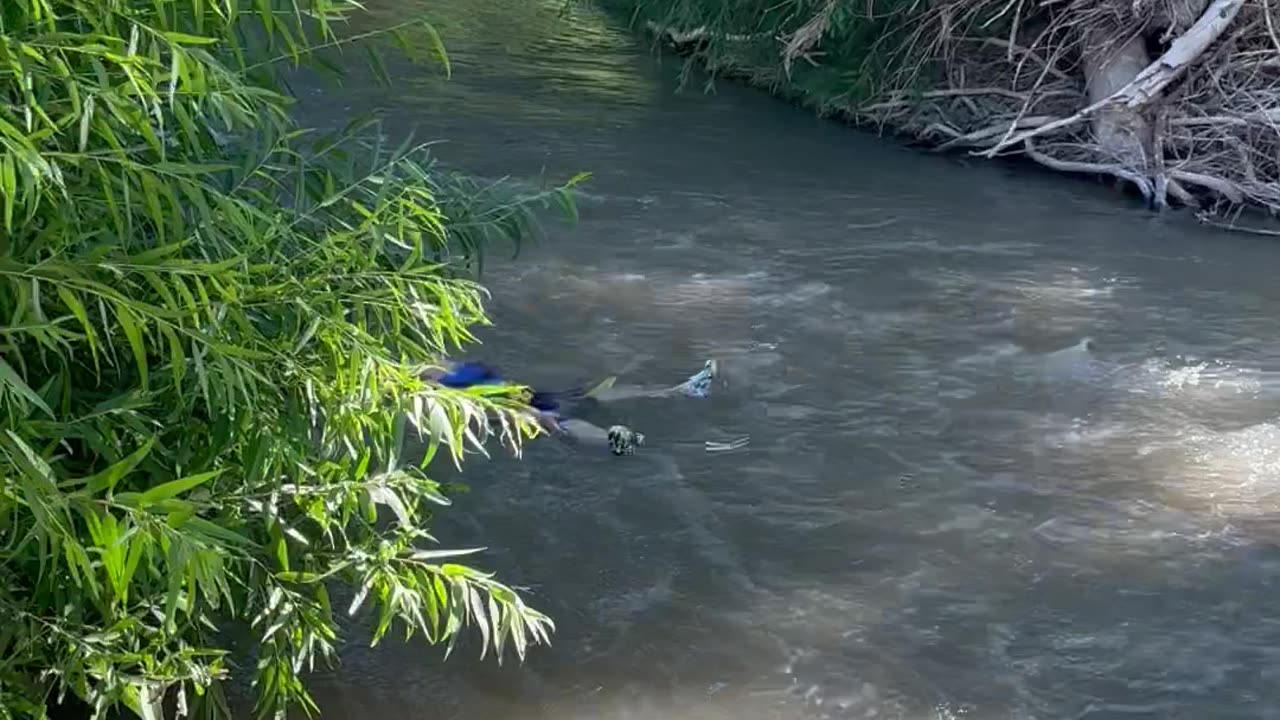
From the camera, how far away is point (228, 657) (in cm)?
354

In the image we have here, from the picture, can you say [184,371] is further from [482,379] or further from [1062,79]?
[1062,79]

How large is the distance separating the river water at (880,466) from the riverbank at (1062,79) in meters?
0.39

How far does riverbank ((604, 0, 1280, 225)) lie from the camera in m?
8.40

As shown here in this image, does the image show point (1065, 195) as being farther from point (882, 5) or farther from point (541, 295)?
point (541, 295)

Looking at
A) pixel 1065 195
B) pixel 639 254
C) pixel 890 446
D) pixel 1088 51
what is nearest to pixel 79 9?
pixel 890 446

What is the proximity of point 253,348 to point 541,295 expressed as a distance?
3845 mm

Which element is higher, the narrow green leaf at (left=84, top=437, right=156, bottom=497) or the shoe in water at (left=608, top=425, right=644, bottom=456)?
the narrow green leaf at (left=84, top=437, right=156, bottom=497)

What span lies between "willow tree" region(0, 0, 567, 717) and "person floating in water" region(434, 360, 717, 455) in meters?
1.73

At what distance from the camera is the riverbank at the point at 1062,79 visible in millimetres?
8398

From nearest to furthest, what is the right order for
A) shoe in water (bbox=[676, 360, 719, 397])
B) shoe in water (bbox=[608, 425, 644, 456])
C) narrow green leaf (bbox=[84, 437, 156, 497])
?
narrow green leaf (bbox=[84, 437, 156, 497])
shoe in water (bbox=[608, 425, 644, 456])
shoe in water (bbox=[676, 360, 719, 397])

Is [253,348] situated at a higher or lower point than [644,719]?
higher

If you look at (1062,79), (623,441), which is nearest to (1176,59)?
(1062,79)

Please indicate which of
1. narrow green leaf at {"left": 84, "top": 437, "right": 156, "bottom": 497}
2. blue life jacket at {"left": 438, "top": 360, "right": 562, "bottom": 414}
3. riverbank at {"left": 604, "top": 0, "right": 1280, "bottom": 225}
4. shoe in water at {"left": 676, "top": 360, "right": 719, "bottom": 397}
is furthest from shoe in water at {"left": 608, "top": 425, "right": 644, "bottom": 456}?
riverbank at {"left": 604, "top": 0, "right": 1280, "bottom": 225}

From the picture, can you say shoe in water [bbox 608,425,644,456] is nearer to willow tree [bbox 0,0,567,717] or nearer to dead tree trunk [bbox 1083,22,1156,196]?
willow tree [bbox 0,0,567,717]
